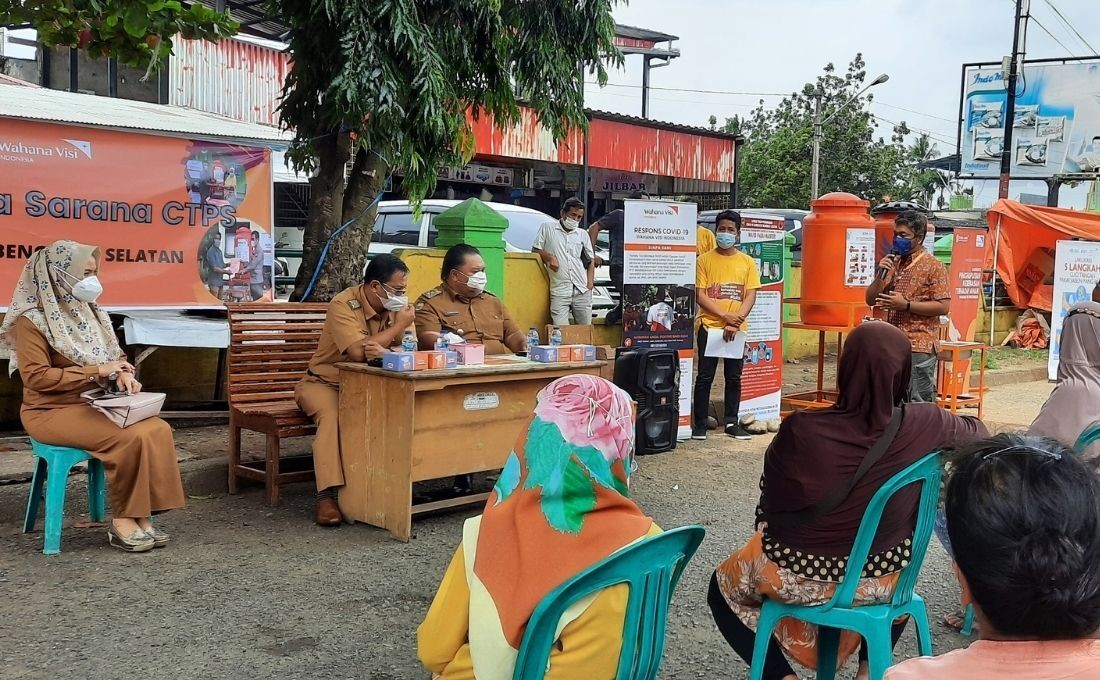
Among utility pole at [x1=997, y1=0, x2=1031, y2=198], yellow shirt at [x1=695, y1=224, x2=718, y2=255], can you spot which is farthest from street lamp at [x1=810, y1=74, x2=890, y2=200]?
yellow shirt at [x1=695, y1=224, x2=718, y2=255]

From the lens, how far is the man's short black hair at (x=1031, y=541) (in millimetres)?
1328

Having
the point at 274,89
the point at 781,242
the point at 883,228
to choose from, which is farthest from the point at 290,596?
the point at 274,89

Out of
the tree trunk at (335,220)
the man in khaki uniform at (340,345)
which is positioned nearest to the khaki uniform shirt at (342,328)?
the man in khaki uniform at (340,345)

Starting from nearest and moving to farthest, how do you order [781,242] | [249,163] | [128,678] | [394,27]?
[128,678], [394,27], [249,163], [781,242]

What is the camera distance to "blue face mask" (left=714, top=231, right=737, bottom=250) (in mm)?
8156

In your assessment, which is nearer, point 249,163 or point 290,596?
point 290,596

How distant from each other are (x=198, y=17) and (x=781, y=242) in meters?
5.75

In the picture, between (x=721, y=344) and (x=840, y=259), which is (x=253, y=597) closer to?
(x=721, y=344)

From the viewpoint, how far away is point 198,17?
4297 mm

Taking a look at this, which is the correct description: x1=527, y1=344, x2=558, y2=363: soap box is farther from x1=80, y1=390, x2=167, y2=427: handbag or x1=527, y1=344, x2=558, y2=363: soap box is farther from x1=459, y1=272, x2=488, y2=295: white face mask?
x1=80, y1=390, x2=167, y2=427: handbag

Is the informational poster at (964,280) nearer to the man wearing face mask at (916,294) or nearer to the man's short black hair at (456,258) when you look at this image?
the man wearing face mask at (916,294)

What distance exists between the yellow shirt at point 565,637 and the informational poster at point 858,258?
7246mm

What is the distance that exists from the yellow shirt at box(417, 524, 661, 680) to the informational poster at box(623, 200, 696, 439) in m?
5.51

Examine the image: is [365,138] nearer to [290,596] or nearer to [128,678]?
[290,596]
